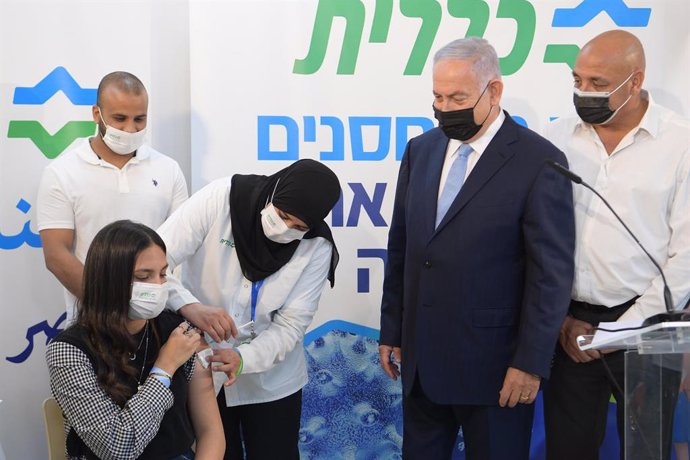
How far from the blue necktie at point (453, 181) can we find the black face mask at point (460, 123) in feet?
0.18

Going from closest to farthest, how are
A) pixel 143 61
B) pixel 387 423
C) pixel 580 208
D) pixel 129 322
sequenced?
pixel 129 322
pixel 580 208
pixel 143 61
pixel 387 423

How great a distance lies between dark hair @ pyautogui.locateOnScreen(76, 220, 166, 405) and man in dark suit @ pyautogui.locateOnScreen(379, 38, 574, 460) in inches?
35.5

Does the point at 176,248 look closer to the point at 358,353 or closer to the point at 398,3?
the point at 358,353

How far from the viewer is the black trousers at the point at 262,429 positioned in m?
2.76

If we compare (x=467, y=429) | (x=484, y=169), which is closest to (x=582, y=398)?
(x=467, y=429)

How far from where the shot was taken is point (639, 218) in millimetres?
2650

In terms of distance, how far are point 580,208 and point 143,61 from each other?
6.40 ft

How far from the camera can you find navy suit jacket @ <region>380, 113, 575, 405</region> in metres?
2.46

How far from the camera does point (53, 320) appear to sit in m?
3.59

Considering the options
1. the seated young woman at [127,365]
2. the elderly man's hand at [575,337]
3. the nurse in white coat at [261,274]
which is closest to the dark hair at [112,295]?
the seated young woman at [127,365]

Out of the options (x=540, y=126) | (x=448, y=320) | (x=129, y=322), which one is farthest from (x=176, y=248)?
(x=540, y=126)

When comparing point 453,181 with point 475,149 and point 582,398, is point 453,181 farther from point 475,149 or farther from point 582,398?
point 582,398

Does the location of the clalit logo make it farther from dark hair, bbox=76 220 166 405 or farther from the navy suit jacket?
the navy suit jacket

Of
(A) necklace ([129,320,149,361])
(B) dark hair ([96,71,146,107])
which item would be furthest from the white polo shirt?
(A) necklace ([129,320,149,361])
